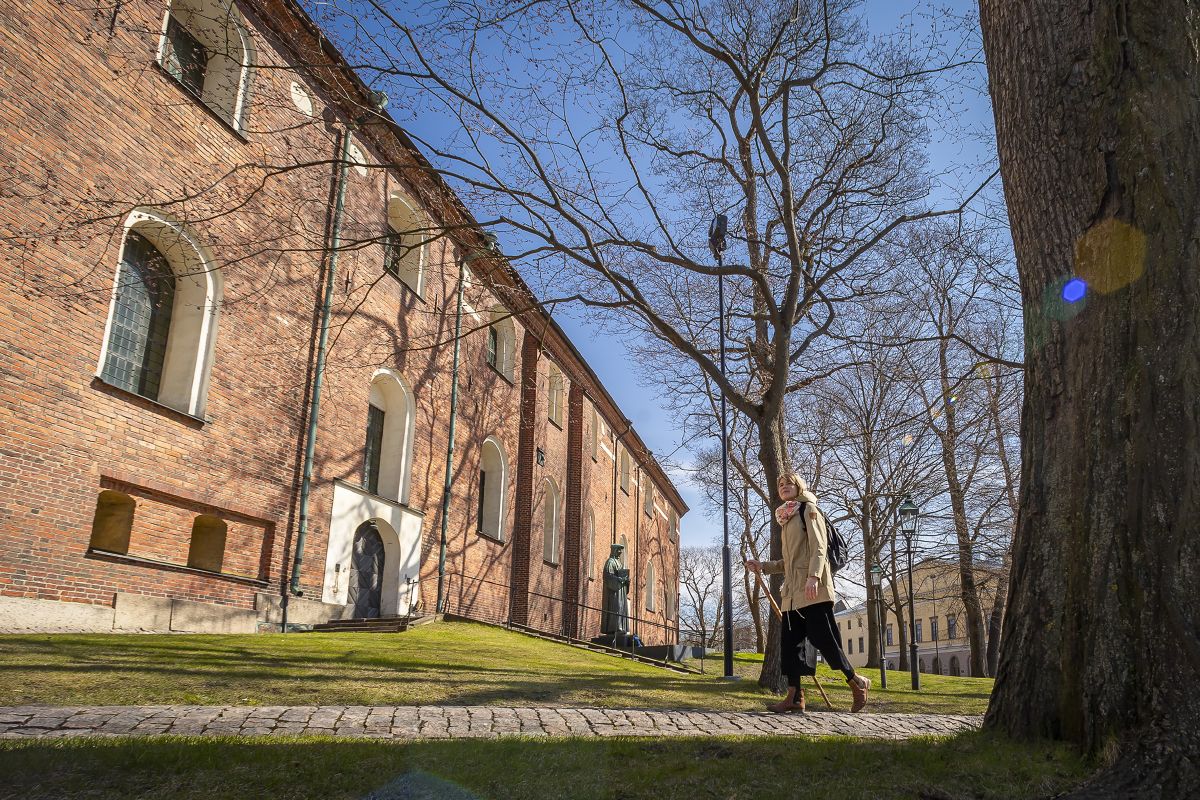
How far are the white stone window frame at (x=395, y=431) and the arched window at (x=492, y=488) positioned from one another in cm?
436

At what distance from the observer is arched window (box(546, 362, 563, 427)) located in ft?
87.8

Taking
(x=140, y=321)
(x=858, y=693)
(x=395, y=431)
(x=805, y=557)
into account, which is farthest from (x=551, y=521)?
(x=805, y=557)

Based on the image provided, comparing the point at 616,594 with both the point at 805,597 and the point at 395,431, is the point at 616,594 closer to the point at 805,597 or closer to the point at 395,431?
the point at 395,431

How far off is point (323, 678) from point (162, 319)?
7.03m

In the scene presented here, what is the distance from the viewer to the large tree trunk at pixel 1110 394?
3.63 meters

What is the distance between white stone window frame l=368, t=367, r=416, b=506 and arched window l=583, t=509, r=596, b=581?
11.4 metres

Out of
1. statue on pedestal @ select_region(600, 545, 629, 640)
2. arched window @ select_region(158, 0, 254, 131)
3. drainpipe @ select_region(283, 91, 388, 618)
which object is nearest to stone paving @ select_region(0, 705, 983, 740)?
drainpipe @ select_region(283, 91, 388, 618)

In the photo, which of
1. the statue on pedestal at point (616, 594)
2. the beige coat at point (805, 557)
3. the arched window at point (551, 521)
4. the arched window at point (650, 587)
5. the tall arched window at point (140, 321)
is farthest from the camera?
the arched window at point (650, 587)

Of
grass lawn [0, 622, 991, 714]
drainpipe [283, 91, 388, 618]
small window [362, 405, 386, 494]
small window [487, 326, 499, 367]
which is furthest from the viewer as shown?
small window [487, 326, 499, 367]

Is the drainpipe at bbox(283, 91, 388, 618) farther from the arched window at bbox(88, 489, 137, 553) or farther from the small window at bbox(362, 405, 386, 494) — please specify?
the arched window at bbox(88, 489, 137, 553)

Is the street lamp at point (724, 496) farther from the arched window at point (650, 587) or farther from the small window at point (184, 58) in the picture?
the arched window at point (650, 587)

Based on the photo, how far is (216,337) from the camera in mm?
12227

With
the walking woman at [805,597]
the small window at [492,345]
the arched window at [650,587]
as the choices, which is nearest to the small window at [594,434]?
the small window at [492,345]

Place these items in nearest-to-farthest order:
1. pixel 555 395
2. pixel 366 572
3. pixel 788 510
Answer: pixel 788 510
pixel 366 572
pixel 555 395
